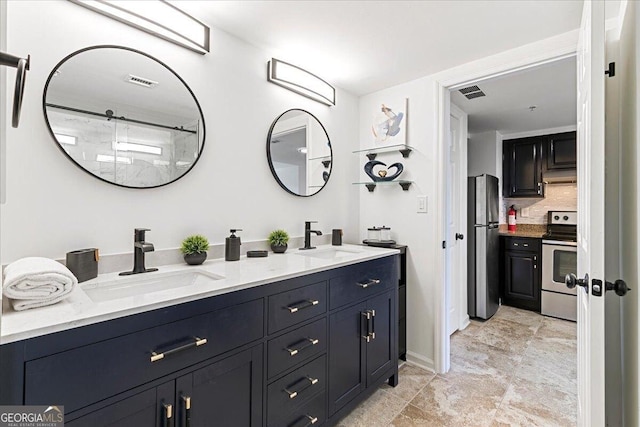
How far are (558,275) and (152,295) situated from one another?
4.07m

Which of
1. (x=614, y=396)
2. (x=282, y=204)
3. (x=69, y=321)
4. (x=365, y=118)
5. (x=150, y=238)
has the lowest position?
(x=614, y=396)

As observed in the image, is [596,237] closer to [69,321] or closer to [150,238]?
[69,321]

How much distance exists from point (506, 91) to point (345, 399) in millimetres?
2835

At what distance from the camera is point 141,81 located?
1481mm

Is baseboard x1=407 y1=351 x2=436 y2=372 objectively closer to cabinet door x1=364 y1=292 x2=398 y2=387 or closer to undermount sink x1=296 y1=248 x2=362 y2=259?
cabinet door x1=364 y1=292 x2=398 y2=387

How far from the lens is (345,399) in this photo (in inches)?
66.5

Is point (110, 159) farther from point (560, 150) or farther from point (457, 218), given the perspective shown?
point (560, 150)

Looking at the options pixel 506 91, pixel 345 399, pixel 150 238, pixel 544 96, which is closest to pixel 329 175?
pixel 150 238

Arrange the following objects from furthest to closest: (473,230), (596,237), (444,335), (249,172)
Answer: (473,230), (444,335), (249,172), (596,237)

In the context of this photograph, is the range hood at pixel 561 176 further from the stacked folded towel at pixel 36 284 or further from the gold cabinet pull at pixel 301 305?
the stacked folded towel at pixel 36 284

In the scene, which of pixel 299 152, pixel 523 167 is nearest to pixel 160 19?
pixel 299 152

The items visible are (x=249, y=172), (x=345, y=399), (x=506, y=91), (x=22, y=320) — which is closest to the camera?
(x=22, y=320)

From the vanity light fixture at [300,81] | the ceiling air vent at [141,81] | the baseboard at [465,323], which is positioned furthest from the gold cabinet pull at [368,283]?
the baseboard at [465,323]

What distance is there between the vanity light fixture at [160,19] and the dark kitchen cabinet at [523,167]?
414 centimetres
